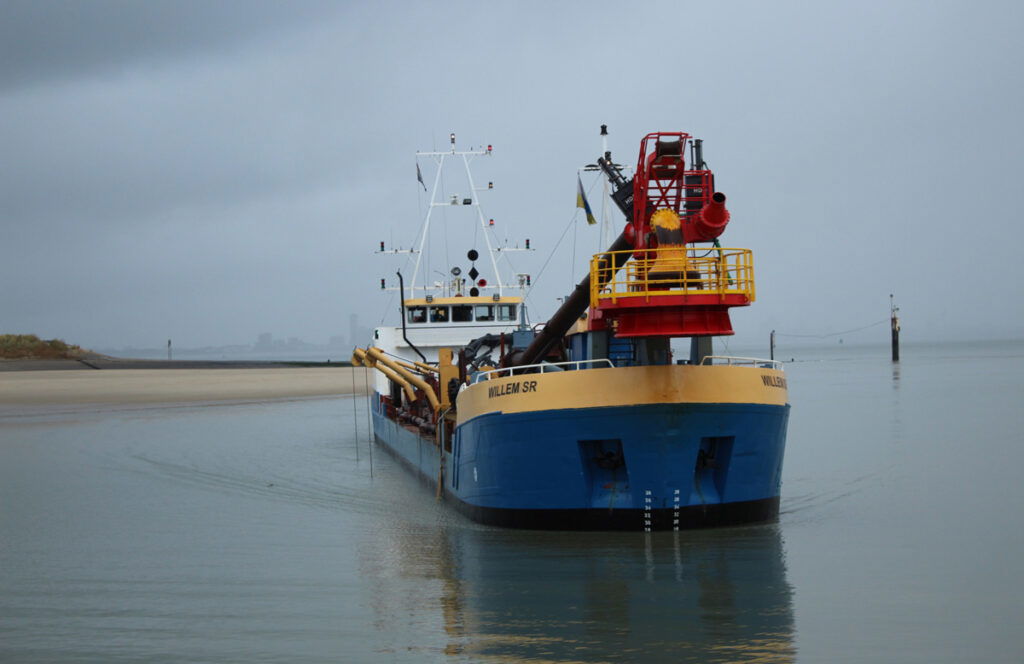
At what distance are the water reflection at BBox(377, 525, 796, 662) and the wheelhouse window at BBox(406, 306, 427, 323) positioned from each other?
1276 centimetres

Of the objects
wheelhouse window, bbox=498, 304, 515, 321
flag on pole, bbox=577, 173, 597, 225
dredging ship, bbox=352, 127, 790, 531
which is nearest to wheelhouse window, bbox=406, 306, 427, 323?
wheelhouse window, bbox=498, 304, 515, 321

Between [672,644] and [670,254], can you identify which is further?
[670,254]

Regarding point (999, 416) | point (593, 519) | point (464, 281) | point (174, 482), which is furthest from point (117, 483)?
point (999, 416)

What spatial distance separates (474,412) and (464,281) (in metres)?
14.0

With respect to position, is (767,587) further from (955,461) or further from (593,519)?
(955,461)

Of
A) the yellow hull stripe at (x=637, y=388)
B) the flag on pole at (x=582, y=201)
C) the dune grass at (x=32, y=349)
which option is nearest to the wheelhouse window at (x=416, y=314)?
the flag on pole at (x=582, y=201)

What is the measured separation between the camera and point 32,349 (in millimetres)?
93562

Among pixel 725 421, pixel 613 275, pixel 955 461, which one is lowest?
pixel 955 461

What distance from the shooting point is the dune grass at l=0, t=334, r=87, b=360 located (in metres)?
90.8

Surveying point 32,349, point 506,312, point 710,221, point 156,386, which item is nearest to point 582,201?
point 710,221

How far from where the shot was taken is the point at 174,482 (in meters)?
23.8

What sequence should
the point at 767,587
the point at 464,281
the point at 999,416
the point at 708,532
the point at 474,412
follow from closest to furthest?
the point at 767,587, the point at 708,532, the point at 474,412, the point at 464,281, the point at 999,416

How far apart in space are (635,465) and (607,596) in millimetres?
2452

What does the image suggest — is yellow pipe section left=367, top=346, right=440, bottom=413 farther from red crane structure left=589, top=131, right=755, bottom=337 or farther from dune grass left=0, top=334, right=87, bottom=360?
dune grass left=0, top=334, right=87, bottom=360
